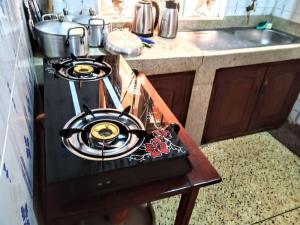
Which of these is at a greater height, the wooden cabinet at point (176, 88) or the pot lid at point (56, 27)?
the pot lid at point (56, 27)

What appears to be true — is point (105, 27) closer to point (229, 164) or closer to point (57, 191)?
point (57, 191)

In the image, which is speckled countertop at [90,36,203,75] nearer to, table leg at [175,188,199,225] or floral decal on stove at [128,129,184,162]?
floral decal on stove at [128,129,184,162]

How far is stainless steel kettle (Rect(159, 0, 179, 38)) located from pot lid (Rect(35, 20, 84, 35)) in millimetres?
668

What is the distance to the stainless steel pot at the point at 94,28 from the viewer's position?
59.1 inches

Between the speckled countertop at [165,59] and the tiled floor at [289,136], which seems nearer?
the speckled countertop at [165,59]

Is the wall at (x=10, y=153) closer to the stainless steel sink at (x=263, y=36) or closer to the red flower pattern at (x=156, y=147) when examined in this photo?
the red flower pattern at (x=156, y=147)

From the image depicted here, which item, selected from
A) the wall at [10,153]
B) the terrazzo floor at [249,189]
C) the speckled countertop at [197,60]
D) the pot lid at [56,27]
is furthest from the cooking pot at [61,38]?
the terrazzo floor at [249,189]

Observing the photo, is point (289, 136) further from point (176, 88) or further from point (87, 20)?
point (87, 20)

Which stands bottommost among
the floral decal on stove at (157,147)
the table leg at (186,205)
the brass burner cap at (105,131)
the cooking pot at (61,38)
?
the table leg at (186,205)

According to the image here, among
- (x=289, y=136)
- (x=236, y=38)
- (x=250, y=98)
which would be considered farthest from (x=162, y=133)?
(x=289, y=136)

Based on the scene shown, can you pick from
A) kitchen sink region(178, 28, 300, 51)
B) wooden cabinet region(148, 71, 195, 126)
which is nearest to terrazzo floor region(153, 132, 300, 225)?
wooden cabinet region(148, 71, 195, 126)

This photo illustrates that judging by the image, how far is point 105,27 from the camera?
1.54 meters

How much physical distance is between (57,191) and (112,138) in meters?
0.21

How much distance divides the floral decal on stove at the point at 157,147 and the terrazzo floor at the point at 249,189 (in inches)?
36.6
